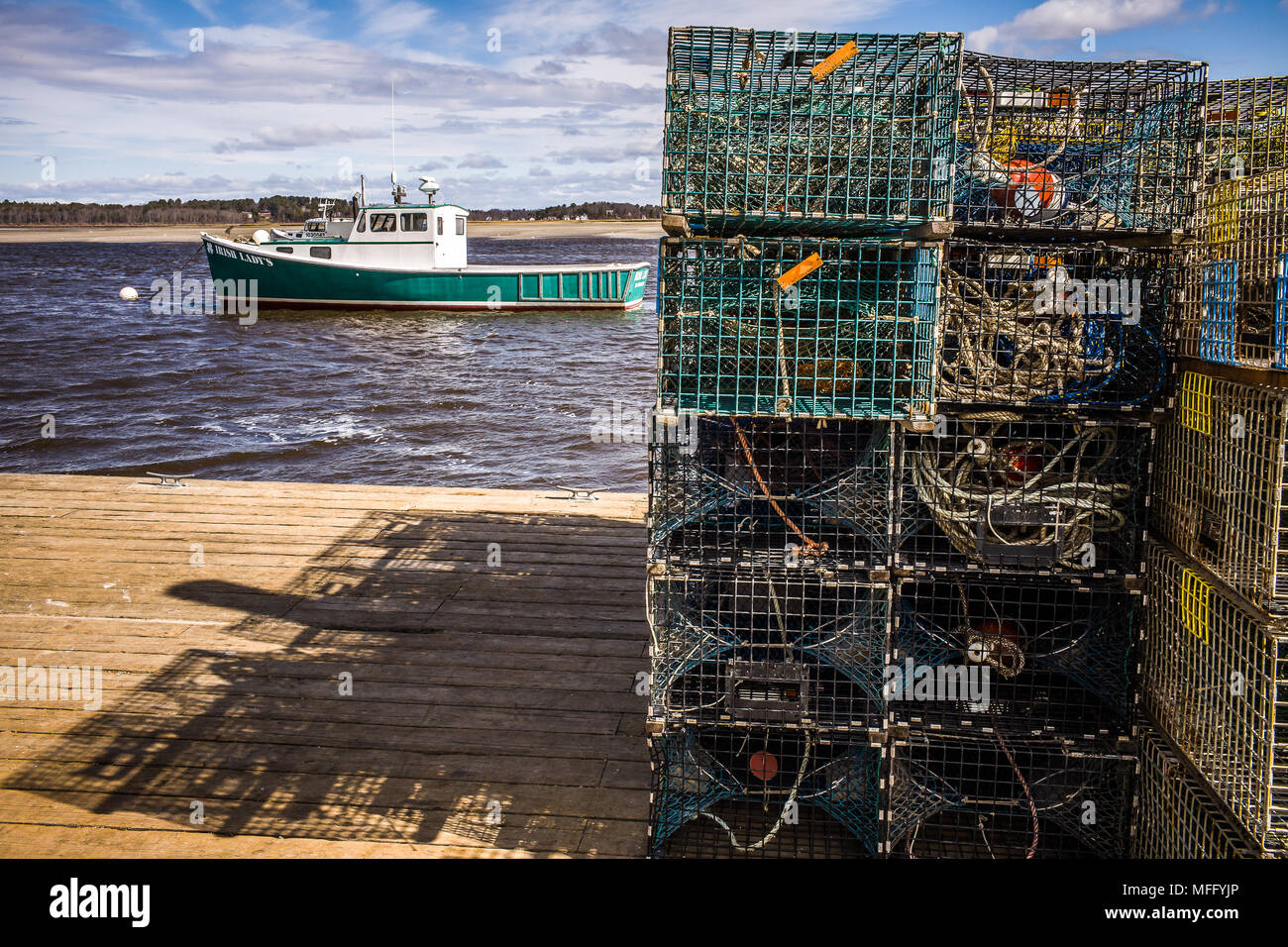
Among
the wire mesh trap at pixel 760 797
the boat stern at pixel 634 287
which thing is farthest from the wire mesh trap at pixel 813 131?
the boat stern at pixel 634 287

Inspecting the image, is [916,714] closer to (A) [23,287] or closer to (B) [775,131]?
(B) [775,131]

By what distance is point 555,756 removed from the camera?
485cm

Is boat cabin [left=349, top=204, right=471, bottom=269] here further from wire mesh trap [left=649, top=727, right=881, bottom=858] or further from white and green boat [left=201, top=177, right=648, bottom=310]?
wire mesh trap [left=649, top=727, right=881, bottom=858]

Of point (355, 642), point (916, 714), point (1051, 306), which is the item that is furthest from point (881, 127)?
point (355, 642)

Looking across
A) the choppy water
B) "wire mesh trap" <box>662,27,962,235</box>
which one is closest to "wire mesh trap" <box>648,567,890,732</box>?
"wire mesh trap" <box>662,27,962,235</box>

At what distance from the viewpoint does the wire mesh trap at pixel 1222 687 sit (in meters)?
3.10

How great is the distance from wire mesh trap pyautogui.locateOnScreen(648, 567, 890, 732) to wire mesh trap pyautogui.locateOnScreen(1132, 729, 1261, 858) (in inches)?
39.2

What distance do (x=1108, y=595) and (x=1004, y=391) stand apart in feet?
2.92

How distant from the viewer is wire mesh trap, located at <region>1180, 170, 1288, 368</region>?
10.7 ft

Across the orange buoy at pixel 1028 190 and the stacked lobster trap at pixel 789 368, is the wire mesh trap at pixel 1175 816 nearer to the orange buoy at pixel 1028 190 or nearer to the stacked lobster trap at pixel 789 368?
the stacked lobster trap at pixel 789 368

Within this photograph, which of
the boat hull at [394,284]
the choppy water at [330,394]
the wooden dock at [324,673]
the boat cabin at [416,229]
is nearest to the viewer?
the wooden dock at [324,673]

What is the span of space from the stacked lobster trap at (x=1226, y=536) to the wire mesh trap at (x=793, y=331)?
955mm

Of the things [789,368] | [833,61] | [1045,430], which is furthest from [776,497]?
[833,61]

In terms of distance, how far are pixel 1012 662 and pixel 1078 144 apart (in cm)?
199
